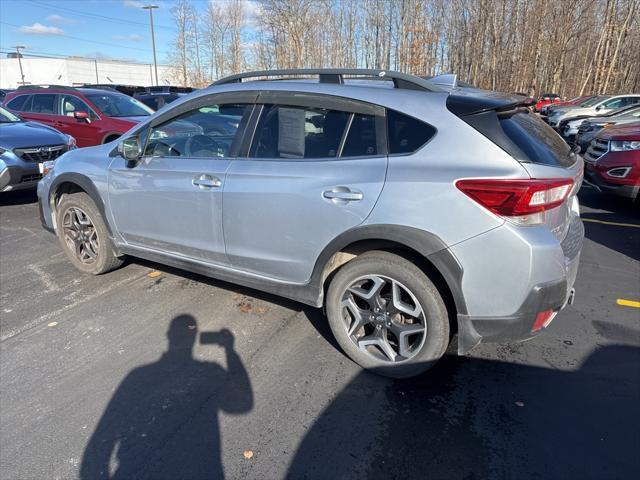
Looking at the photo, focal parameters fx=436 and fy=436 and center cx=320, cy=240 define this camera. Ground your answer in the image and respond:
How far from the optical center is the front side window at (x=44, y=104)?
9.91m

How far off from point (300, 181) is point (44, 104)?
9.91m

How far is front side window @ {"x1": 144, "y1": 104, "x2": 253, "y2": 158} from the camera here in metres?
3.26

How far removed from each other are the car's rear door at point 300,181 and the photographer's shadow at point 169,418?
2.60 ft

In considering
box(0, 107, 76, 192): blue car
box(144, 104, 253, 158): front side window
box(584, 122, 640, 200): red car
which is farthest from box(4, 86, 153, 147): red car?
box(584, 122, 640, 200): red car

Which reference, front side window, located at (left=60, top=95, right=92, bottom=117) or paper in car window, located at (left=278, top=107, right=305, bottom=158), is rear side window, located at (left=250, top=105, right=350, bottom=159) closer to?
paper in car window, located at (left=278, top=107, right=305, bottom=158)

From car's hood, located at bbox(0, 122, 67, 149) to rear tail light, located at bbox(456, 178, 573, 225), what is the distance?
282 inches

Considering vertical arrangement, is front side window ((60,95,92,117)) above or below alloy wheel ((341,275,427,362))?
above

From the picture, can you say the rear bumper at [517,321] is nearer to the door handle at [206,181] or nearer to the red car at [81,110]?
the door handle at [206,181]

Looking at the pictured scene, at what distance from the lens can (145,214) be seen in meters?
3.69

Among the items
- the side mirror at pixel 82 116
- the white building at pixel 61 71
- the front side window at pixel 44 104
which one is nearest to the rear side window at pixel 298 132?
the side mirror at pixel 82 116

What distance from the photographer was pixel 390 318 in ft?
9.02

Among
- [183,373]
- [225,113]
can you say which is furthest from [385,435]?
[225,113]

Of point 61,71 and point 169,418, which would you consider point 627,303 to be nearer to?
point 169,418

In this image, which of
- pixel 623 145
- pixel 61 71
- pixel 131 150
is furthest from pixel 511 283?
pixel 61 71
